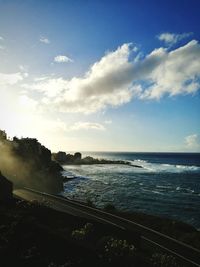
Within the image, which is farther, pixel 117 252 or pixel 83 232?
pixel 83 232

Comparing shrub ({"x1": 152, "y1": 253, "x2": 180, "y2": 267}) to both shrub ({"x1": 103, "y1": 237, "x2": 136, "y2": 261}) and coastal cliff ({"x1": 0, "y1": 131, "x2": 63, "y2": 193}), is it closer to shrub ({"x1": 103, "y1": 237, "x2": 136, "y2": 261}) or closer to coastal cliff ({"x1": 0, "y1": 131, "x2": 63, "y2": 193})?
shrub ({"x1": 103, "y1": 237, "x2": 136, "y2": 261})

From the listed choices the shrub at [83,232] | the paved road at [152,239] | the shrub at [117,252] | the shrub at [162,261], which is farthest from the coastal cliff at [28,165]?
the shrub at [162,261]

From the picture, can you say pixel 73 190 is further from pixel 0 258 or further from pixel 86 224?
pixel 0 258

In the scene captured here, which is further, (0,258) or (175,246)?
(175,246)

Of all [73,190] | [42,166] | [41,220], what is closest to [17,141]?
[42,166]

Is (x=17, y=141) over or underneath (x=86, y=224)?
over

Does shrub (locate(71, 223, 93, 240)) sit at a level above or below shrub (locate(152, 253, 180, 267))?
above

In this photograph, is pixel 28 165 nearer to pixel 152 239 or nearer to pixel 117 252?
pixel 152 239

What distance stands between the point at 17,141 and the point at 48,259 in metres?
79.1

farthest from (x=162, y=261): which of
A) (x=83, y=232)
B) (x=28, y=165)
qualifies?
(x=28, y=165)

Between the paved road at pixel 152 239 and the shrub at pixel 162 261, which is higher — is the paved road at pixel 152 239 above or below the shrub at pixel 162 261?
below

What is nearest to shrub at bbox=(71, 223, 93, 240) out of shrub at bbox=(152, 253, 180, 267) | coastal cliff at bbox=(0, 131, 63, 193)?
shrub at bbox=(152, 253, 180, 267)

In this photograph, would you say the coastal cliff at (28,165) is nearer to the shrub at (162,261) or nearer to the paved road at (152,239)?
the paved road at (152,239)

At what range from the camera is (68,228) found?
76.6 ft
